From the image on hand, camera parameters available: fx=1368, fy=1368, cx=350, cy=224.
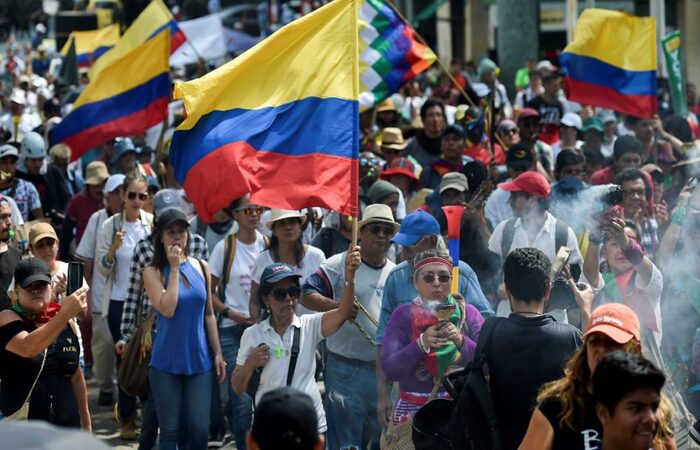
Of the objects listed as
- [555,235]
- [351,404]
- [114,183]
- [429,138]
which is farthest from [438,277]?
[429,138]

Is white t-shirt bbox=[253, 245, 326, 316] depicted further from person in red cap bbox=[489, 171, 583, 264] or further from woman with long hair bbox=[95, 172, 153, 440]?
woman with long hair bbox=[95, 172, 153, 440]

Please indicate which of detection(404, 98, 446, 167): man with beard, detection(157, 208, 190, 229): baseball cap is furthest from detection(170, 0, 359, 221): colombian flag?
detection(404, 98, 446, 167): man with beard

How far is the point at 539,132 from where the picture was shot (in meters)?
13.6

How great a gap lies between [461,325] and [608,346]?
6.82 feet

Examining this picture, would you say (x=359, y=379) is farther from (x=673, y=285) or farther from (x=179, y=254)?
(x=673, y=285)

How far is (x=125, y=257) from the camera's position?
9914 mm

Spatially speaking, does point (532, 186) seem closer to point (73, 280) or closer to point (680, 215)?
point (680, 215)

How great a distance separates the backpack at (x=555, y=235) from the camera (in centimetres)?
823

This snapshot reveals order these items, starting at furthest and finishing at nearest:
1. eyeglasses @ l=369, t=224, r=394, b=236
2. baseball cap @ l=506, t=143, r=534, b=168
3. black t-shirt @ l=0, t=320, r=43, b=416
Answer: baseball cap @ l=506, t=143, r=534, b=168 → eyeglasses @ l=369, t=224, r=394, b=236 → black t-shirt @ l=0, t=320, r=43, b=416

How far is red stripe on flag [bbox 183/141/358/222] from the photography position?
7523 mm

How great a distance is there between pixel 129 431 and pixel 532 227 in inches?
128

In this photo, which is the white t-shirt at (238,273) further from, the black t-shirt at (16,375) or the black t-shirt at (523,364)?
the black t-shirt at (523,364)

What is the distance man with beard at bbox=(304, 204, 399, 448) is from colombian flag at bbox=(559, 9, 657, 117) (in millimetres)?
4886

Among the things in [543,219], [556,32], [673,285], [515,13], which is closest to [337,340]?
[543,219]
